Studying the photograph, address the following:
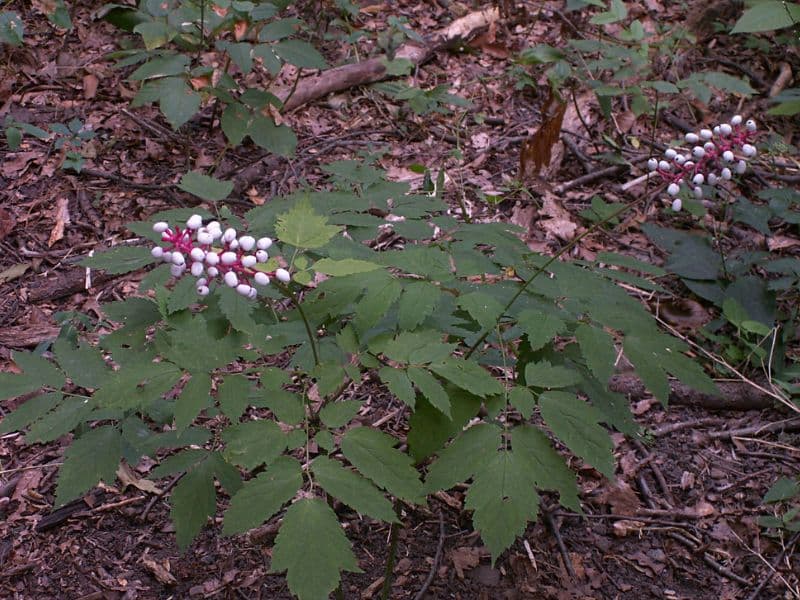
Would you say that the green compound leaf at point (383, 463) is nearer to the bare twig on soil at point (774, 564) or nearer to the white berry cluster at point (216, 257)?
the white berry cluster at point (216, 257)

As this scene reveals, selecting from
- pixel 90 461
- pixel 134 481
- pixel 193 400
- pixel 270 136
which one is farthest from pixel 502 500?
pixel 270 136

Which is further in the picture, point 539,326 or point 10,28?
point 10,28

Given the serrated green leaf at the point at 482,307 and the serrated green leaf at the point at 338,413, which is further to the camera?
the serrated green leaf at the point at 482,307

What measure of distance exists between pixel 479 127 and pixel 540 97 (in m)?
0.63

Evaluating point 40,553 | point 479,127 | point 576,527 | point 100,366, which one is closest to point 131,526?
point 40,553

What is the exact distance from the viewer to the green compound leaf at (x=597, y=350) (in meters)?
1.57

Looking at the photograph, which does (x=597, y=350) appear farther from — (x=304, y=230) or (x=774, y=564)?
(x=774, y=564)

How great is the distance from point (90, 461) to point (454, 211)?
109 inches

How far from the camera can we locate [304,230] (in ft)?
4.97

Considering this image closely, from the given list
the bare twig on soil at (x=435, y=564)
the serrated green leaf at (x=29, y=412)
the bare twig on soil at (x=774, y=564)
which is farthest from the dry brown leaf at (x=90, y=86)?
the bare twig on soil at (x=774, y=564)

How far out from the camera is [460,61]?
17.1 feet

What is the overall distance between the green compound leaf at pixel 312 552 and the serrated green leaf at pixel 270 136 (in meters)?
2.56

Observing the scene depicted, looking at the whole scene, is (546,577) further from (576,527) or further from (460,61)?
(460,61)

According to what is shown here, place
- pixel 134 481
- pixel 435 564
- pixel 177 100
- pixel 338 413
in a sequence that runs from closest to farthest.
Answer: pixel 338 413, pixel 435 564, pixel 134 481, pixel 177 100
